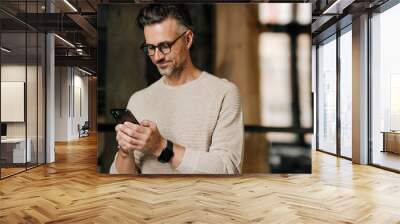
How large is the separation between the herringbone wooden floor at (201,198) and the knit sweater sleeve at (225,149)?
203 mm

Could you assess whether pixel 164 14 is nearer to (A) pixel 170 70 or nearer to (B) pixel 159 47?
(B) pixel 159 47

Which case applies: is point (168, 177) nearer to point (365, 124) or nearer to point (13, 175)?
point (13, 175)

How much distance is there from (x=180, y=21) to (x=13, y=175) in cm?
395

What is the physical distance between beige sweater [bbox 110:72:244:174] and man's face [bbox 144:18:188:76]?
276 millimetres

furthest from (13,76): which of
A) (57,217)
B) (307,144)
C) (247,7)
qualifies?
(307,144)

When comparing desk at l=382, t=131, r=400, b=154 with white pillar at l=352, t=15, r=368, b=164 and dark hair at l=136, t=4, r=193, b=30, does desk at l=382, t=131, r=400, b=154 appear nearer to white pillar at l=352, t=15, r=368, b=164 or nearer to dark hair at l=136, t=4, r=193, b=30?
white pillar at l=352, t=15, r=368, b=164

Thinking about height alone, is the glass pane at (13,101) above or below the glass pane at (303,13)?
below

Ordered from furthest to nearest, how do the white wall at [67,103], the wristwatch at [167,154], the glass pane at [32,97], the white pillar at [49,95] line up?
the white wall at [67,103], the white pillar at [49,95], the glass pane at [32,97], the wristwatch at [167,154]

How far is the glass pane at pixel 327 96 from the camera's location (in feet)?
33.3

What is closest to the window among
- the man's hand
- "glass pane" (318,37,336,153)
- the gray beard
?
"glass pane" (318,37,336,153)

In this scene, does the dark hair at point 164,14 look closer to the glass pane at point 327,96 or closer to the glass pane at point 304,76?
the glass pane at point 304,76

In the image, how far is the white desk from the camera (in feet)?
22.1

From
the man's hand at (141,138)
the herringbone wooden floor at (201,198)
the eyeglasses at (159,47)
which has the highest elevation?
the eyeglasses at (159,47)

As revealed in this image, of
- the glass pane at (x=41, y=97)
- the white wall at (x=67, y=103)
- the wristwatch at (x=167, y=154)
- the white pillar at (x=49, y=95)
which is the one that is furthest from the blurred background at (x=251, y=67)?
the white wall at (x=67, y=103)
